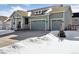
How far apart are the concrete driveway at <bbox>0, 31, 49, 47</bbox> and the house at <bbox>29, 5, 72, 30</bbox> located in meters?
0.09

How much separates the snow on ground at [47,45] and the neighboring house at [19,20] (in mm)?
255

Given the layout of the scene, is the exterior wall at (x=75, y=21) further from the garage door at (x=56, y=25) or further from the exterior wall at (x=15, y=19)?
the exterior wall at (x=15, y=19)

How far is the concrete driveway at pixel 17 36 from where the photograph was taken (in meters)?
2.06

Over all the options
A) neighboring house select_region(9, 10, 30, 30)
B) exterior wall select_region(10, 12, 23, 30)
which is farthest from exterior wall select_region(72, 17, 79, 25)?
exterior wall select_region(10, 12, 23, 30)

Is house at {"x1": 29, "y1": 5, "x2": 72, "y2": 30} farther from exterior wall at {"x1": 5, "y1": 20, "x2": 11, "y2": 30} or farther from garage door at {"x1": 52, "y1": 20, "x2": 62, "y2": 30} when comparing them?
exterior wall at {"x1": 5, "y1": 20, "x2": 11, "y2": 30}

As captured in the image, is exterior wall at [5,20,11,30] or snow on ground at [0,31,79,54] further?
exterior wall at [5,20,11,30]

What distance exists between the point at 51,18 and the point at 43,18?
0.13 metres

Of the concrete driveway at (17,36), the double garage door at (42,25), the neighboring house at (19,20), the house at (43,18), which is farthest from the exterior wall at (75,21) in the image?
the neighboring house at (19,20)

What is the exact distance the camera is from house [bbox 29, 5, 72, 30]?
6.88 feet

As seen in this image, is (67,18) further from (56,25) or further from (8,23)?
(8,23)

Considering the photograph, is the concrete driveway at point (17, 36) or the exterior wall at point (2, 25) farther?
the exterior wall at point (2, 25)
